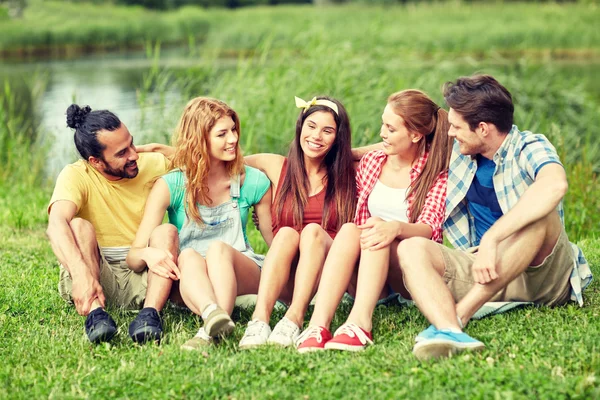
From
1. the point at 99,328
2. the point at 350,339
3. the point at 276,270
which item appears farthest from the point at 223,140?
the point at 350,339

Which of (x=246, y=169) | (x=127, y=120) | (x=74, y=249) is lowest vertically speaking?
(x=127, y=120)

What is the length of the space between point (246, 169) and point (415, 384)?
65.6 inches

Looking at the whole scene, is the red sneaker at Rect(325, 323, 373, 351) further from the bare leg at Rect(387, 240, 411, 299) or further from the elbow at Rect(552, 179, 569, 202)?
the elbow at Rect(552, 179, 569, 202)

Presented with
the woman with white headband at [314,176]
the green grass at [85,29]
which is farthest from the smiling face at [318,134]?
the green grass at [85,29]

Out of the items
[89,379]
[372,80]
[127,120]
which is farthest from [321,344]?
[127,120]

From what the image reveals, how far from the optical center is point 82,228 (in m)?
3.81

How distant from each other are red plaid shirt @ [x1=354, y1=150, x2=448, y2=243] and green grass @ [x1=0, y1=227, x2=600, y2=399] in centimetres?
45

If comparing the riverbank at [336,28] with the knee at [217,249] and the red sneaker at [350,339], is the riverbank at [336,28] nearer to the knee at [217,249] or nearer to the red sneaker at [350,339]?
the knee at [217,249]

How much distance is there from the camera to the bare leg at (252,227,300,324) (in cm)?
362

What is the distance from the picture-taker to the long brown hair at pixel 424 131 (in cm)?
391

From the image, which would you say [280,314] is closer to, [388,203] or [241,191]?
[241,191]

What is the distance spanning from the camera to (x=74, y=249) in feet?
12.2

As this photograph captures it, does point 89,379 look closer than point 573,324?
Yes

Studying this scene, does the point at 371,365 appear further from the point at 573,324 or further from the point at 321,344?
the point at 573,324
